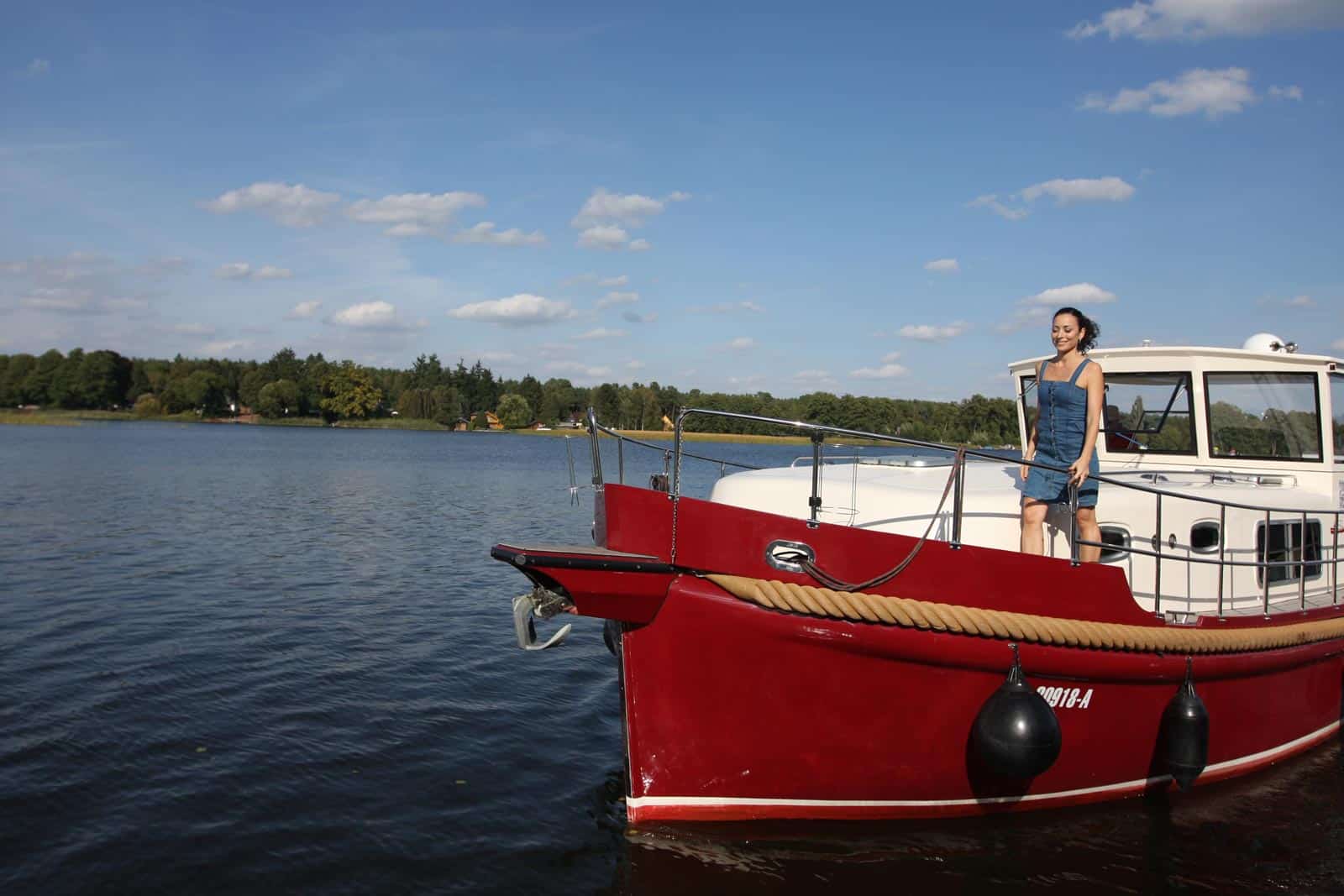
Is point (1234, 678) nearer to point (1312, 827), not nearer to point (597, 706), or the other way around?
point (1312, 827)

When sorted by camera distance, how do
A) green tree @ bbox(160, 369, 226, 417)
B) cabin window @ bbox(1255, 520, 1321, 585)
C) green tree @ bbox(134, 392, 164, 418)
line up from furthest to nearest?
1. green tree @ bbox(160, 369, 226, 417)
2. green tree @ bbox(134, 392, 164, 418)
3. cabin window @ bbox(1255, 520, 1321, 585)

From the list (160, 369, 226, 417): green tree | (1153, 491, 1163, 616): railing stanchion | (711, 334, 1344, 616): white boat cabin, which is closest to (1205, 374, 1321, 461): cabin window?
(711, 334, 1344, 616): white boat cabin

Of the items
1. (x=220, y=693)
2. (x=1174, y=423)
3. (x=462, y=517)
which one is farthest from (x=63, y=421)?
(x=1174, y=423)

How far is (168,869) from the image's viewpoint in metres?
5.68

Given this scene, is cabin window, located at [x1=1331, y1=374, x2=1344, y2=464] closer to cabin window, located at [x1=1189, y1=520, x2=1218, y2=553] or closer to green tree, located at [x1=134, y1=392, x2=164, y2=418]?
cabin window, located at [x1=1189, y1=520, x2=1218, y2=553]

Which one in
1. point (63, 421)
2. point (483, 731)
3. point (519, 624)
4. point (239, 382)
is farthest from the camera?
point (239, 382)

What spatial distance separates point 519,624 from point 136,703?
15.3 feet

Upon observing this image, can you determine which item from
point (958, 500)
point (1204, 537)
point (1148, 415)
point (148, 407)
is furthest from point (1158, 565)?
point (148, 407)

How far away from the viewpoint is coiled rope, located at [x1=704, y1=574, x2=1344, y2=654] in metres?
5.81

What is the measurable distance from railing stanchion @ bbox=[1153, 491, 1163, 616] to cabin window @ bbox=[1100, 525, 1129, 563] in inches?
8.4

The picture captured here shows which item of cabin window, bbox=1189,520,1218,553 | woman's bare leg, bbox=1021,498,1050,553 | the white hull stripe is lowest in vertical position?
the white hull stripe

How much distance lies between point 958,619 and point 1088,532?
145cm

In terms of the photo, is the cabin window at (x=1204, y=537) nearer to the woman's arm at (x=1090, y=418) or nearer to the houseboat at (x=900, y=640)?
the houseboat at (x=900, y=640)

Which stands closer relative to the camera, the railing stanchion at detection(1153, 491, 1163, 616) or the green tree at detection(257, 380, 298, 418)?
the railing stanchion at detection(1153, 491, 1163, 616)
